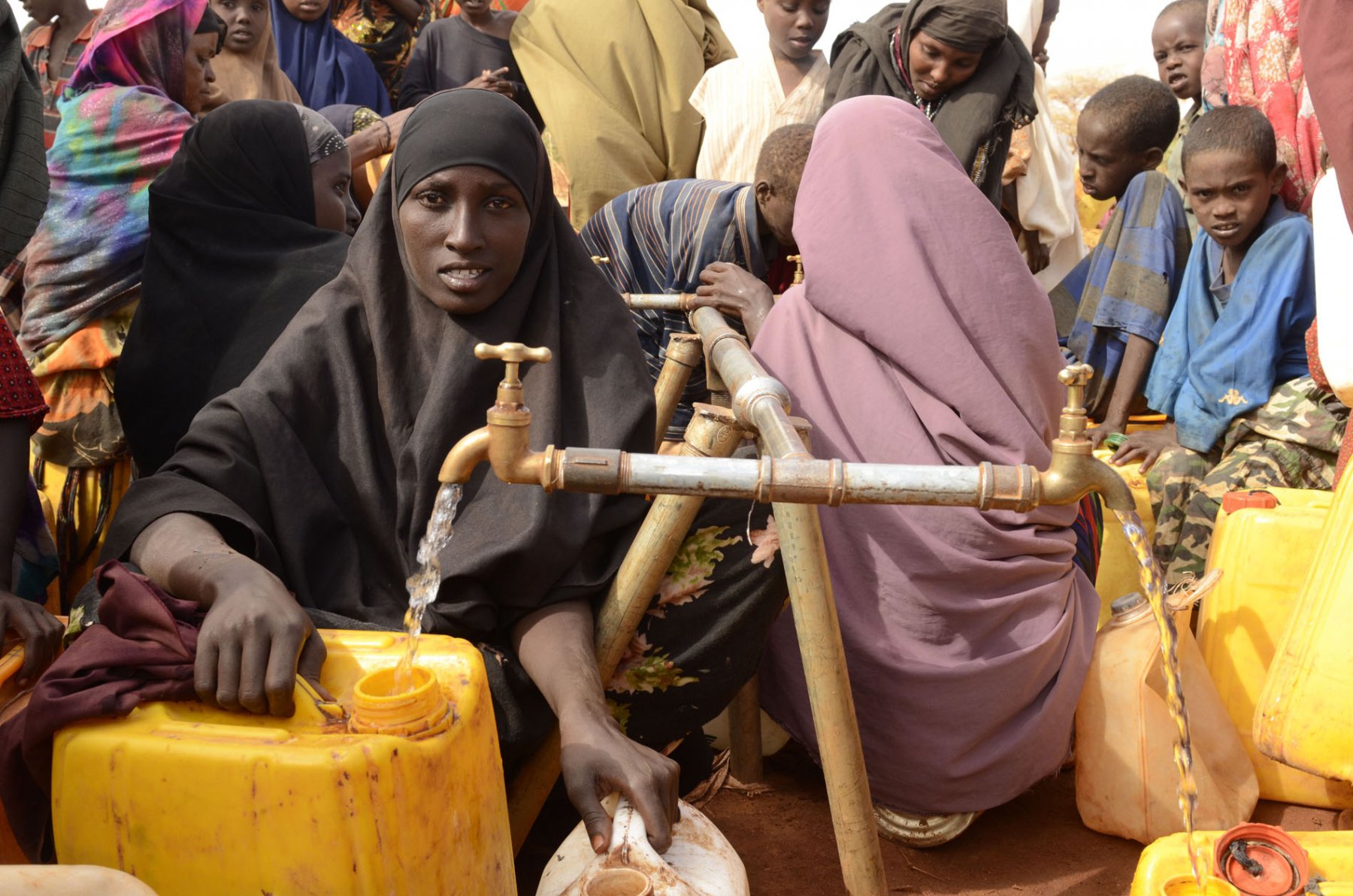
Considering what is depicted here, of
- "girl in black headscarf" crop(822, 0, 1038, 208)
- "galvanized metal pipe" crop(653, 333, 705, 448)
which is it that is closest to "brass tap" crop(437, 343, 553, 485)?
"galvanized metal pipe" crop(653, 333, 705, 448)

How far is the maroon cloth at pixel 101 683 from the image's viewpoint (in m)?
1.58

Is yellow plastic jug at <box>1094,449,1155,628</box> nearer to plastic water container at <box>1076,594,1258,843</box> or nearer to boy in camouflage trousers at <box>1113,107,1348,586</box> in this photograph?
boy in camouflage trousers at <box>1113,107,1348,586</box>

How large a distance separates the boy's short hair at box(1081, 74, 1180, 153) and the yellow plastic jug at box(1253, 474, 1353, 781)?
2.97 metres

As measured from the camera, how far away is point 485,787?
5.63ft

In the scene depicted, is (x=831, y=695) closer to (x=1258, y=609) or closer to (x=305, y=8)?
(x=1258, y=609)

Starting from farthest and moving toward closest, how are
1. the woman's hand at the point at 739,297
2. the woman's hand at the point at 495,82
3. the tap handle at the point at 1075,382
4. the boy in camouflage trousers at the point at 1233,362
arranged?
the woman's hand at the point at 495,82 → the boy in camouflage trousers at the point at 1233,362 → the woman's hand at the point at 739,297 → the tap handle at the point at 1075,382

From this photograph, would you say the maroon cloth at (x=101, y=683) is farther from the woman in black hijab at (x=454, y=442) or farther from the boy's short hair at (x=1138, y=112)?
the boy's short hair at (x=1138, y=112)

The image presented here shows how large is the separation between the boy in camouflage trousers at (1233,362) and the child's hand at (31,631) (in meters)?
3.15

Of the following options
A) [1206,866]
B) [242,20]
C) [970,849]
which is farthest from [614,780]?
[242,20]

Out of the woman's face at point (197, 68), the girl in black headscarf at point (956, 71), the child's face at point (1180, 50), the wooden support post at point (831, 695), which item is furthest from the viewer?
the child's face at point (1180, 50)

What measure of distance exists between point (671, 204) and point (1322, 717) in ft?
8.23

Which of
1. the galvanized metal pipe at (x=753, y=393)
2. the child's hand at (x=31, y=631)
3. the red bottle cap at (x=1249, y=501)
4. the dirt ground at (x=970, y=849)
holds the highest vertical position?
the galvanized metal pipe at (x=753, y=393)

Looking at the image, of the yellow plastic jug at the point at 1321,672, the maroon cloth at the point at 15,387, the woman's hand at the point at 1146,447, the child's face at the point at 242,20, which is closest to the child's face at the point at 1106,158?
the woman's hand at the point at 1146,447

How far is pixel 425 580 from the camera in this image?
6.20 feet
